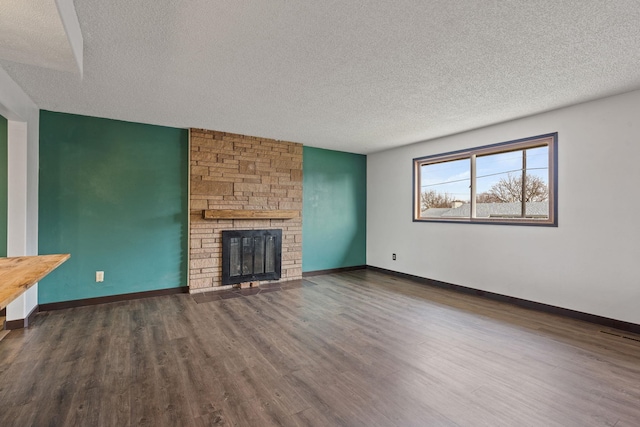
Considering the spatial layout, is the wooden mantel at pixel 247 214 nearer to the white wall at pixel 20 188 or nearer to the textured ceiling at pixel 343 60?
the textured ceiling at pixel 343 60

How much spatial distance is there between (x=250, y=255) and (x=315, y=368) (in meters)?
2.80

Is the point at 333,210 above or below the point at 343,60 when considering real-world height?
below

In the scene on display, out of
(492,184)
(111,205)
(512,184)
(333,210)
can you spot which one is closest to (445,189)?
(492,184)

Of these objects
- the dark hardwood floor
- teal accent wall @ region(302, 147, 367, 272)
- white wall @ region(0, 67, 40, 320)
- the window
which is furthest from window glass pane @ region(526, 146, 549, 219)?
white wall @ region(0, 67, 40, 320)

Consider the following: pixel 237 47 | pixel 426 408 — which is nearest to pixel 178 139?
pixel 237 47

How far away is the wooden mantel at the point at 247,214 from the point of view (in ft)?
14.4

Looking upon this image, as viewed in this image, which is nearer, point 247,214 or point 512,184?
point 512,184

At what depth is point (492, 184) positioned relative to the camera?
425cm

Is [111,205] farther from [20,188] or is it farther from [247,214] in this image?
[247,214]

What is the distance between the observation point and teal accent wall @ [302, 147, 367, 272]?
18.1 feet

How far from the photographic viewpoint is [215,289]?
14.8 feet

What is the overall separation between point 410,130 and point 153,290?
171 inches

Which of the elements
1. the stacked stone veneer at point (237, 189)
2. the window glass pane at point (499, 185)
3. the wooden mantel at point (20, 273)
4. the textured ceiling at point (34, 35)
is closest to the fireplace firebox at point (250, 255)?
the stacked stone veneer at point (237, 189)

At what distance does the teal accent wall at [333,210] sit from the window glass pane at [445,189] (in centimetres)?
138
